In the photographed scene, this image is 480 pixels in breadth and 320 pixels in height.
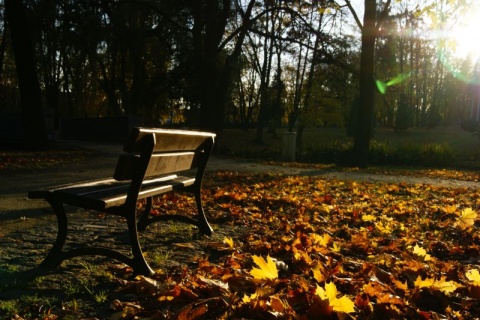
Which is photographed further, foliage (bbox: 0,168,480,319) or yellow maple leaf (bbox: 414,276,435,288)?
yellow maple leaf (bbox: 414,276,435,288)

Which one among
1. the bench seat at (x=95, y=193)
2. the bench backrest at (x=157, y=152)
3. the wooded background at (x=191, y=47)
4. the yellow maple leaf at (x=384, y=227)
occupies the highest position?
the wooded background at (x=191, y=47)

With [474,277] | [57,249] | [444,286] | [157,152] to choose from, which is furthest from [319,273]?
[57,249]

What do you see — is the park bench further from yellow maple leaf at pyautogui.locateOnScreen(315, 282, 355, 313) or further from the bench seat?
yellow maple leaf at pyautogui.locateOnScreen(315, 282, 355, 313)

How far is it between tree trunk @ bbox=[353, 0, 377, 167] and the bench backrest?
12.0 m

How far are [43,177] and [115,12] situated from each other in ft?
35.7

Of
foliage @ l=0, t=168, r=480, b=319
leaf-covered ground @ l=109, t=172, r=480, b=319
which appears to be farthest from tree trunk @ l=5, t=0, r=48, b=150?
foliage @ l=0, t=168, r=480, b=319

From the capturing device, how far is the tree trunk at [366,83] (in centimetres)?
1512

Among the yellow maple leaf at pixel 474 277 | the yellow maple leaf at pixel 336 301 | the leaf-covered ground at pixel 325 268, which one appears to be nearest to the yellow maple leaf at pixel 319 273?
the leaf-covered ground at pixel 325 268

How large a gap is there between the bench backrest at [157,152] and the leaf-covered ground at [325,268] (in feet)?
2.40

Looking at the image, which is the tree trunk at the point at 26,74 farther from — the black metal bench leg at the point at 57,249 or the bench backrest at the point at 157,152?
the black metal bench leg at the point at 57,249

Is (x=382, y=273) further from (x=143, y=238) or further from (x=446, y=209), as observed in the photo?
(x=446, y=209)

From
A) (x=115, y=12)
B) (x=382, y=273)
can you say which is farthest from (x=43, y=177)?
(x=115, y=12)

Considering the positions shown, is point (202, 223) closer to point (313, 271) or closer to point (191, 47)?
point (313, 271)

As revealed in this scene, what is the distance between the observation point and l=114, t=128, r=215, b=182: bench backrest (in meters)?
3.16
